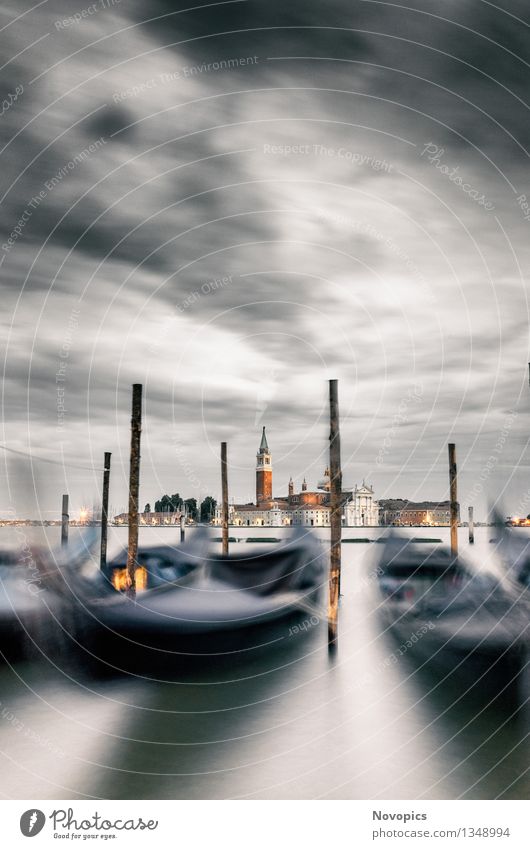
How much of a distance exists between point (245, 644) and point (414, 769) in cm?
529

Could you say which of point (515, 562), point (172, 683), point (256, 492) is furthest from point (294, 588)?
point (256, 492)

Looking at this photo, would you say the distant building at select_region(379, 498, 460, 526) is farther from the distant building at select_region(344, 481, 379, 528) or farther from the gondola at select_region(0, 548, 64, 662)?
the gondola at select_region(0, 548, 64, 662)

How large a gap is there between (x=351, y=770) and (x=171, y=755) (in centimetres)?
→ 213

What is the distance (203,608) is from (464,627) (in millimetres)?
4982

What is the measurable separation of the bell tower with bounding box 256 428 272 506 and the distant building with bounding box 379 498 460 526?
28551mm

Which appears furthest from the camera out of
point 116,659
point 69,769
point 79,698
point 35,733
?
point 116,659

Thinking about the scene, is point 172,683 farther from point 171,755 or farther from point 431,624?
point 431,624

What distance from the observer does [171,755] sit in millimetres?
7293

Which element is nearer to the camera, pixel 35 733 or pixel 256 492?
pixel 35 733

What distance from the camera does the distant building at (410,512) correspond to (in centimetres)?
13862

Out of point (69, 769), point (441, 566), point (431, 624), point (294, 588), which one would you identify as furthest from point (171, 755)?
point (441, 566)

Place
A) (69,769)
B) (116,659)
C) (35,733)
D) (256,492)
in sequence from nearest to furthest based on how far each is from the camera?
(69,769), (35,733), (116,659), (256,492)

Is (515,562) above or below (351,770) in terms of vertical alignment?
above
